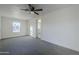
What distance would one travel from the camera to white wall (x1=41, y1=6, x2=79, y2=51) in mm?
4875

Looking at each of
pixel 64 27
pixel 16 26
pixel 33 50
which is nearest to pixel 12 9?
pixel 33 50

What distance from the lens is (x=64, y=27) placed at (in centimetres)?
571

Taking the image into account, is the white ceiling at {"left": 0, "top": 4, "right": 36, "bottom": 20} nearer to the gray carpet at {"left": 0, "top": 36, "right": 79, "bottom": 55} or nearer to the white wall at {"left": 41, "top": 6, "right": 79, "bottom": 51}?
the white wall at {"left": 41, "top": 6, "right": 79, "bottom": 51}

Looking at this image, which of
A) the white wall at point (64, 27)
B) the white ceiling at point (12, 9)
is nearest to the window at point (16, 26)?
the white ceiling at point (12, 9)

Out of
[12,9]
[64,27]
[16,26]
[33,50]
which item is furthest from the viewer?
[16,26]

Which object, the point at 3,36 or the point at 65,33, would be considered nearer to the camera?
the point at 65,33

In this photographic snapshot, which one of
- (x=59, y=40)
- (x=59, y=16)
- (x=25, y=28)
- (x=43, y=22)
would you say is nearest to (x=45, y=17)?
(x=43, y=22)

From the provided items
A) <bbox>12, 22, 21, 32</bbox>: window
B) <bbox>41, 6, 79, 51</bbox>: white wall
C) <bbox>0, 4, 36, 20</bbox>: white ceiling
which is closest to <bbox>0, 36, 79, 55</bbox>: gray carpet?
<bbox>41, 6, 79, 51</bbox>: white wall

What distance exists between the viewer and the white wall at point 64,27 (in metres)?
4.88

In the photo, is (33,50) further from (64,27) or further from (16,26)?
(16,26)

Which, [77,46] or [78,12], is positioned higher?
[78,12]

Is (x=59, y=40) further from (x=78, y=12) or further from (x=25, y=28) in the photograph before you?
(x=25, y=28)

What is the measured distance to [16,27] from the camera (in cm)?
1143

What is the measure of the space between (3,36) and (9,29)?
1129 mm
